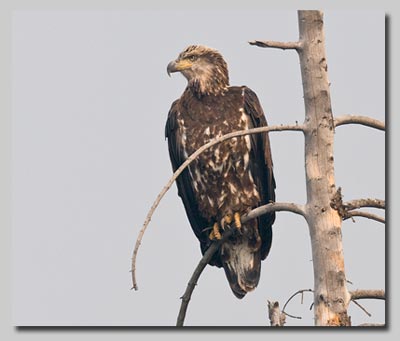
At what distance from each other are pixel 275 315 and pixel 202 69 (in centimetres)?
268

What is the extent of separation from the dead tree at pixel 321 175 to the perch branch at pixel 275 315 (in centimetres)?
27

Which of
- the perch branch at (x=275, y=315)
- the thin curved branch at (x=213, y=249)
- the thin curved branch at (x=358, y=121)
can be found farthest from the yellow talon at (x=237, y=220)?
the thin curved branch at (x=358, y=121)

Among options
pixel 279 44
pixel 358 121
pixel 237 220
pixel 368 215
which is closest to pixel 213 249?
pixel 237 220

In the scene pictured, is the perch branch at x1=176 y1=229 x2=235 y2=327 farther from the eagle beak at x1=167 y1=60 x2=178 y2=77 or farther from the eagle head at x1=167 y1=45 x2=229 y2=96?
the eagle beak at x1=167 y1=60 x2=178 y2=77

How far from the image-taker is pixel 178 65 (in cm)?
852

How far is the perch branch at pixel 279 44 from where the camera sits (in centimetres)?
615

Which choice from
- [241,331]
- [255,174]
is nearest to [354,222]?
[241,331]

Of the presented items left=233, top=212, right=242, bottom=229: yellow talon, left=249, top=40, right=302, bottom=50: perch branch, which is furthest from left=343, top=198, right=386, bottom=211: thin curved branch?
left=233, top=212, right=242, bottom=229: yellow talon

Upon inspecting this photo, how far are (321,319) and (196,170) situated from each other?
226 centimetres

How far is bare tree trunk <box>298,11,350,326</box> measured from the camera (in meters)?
6.18

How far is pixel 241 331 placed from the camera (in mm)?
6270

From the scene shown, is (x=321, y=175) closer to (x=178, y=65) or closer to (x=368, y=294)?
(x=368, y=294)

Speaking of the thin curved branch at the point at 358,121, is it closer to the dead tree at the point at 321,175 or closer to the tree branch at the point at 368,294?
the dead tree at the point at 321,175

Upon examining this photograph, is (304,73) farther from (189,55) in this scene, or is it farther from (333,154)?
(189,55)
